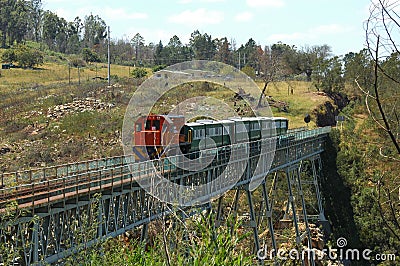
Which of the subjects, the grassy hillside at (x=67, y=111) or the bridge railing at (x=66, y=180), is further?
the grassy hillside at (x=67, y=111)

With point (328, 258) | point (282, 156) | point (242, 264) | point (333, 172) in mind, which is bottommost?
point (328, 258)

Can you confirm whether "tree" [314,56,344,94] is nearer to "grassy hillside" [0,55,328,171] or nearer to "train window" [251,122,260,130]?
"grassy hillside" [0,55,328,171]

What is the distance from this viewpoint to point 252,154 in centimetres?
2653

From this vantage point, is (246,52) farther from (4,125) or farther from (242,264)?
(242,264)

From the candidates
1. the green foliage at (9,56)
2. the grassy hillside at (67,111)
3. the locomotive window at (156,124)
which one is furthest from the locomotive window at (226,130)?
the green foliage at (9,56)

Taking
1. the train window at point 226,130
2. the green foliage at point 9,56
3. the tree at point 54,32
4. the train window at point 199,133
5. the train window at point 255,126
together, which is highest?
the tree at point 54,32

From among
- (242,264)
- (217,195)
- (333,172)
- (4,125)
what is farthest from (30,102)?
(242,264)

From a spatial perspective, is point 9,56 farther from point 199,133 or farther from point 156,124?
point 156,124

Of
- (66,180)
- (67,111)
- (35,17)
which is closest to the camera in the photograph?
(66,180)

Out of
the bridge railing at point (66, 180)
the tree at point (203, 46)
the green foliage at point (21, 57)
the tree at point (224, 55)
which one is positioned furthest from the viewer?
the tree at point (203, 46)

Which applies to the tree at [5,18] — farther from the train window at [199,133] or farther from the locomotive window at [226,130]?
the train window at [199,133]

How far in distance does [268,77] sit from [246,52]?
1654 inches

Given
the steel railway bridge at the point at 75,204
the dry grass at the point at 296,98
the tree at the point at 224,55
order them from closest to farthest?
the steel railway bridge at the point at 75,204 < the dry grass at the point at 296,98 < the tree at the point at 224,55

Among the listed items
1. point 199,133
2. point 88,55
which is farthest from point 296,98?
point 88,55
